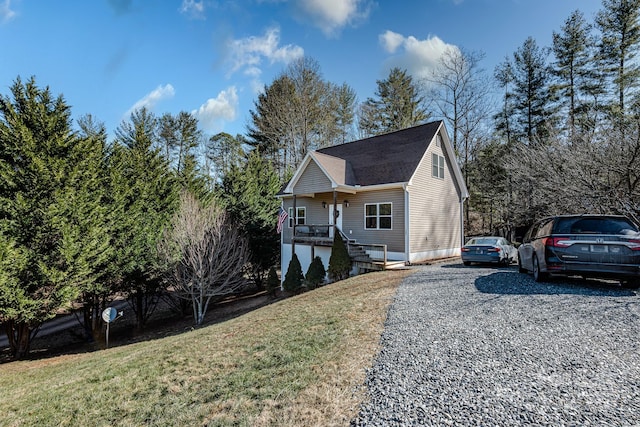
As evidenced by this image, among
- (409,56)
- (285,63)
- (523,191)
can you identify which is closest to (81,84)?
(285,63)

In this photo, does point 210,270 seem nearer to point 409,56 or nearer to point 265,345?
point 265,345

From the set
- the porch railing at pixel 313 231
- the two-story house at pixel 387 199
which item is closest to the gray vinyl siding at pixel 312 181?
the two-story house at pixel 387 199

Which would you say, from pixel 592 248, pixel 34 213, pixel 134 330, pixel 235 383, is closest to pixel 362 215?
pixel 592 248

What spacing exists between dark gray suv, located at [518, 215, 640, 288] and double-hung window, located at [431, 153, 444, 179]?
8.92 metres

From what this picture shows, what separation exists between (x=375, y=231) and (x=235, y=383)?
1212 cm

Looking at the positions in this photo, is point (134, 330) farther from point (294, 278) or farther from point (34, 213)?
point (294, 278)

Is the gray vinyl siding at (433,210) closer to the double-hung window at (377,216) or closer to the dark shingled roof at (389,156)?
the dark shingled roof at (389,156)

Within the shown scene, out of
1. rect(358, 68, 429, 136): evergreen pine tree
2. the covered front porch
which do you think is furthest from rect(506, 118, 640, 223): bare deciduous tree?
rect(358, 68, 429, 136): evergreen pine tree

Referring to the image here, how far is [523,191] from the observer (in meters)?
21.1

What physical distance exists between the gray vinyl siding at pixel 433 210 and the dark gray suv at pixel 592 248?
7.20 metres

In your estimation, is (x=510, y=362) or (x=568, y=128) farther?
(x=568, y=128)

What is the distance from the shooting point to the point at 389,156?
16.5m

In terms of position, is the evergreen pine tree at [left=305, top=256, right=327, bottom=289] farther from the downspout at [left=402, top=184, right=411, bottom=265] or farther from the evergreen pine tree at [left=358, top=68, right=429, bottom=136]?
the evergreen pine tree at [left=358, top=68, right=429, bottom=136]

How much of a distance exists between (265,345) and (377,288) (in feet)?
14.4
